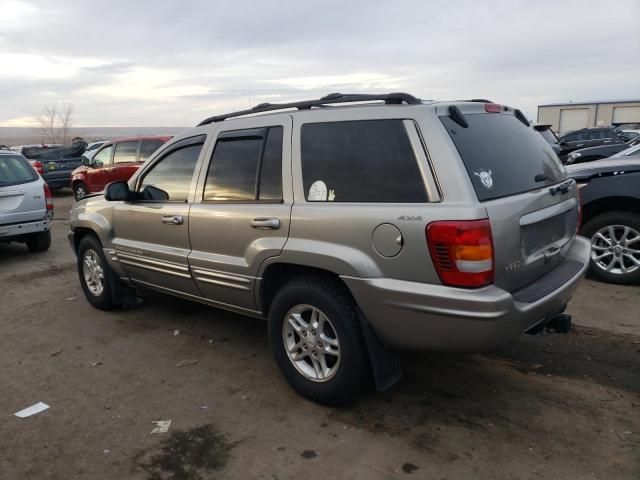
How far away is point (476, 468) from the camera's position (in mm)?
2691

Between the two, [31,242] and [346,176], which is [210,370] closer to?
[346,176]

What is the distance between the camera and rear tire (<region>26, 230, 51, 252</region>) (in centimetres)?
831

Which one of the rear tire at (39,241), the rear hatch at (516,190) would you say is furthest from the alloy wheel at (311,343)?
the rear tire at (39,241)

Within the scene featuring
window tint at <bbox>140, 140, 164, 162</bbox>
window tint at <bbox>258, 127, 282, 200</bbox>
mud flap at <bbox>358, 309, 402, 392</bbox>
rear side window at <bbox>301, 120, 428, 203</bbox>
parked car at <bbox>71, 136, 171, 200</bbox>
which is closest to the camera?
rear side window at <bbox>301, 120, 428, 203</bbox>

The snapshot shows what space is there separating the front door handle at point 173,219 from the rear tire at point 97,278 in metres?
1.25

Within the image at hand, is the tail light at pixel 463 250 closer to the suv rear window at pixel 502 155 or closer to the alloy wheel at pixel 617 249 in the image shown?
the suv rear window at pixel 502 155

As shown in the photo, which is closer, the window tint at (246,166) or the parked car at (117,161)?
the window tint at (246,166)

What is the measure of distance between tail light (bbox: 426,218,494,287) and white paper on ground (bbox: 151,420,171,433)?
1.90 metres

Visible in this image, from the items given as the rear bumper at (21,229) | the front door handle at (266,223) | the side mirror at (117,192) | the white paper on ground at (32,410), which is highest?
the side mirror at (117,192)

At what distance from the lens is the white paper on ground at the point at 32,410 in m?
3.39

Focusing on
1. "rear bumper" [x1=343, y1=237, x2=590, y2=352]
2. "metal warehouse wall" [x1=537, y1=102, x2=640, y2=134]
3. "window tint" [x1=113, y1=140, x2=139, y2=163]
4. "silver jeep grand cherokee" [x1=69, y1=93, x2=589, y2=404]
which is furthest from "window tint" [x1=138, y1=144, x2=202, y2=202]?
"metal warehouse wall" [x1=537, y1=102, x2=640, y2=134]

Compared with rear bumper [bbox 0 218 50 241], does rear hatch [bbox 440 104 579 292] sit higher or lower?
higher

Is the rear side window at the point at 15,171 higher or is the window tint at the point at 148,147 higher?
the window tint at the point at 148,147

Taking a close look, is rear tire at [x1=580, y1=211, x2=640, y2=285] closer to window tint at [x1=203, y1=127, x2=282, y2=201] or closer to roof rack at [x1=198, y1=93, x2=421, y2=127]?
roof rack at [x1=198, y1=93, x2=421, y2=127]
